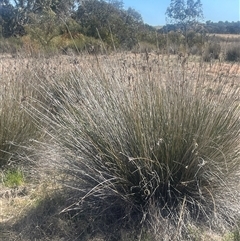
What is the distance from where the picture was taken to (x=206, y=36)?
12.0 feet

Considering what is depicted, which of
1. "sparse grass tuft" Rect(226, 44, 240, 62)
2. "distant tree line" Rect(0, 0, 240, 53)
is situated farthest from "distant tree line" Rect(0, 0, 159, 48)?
"sparse grass tuft" Rect(226, 44, 240, 62)

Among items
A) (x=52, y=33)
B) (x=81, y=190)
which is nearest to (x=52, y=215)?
(x=81, y=190)

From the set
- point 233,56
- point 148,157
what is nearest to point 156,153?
point 148,157

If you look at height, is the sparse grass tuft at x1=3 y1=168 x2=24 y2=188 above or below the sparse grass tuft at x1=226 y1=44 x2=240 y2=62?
below

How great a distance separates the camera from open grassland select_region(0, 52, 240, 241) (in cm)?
289

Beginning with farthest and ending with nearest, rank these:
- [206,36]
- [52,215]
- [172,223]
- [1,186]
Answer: [1,186] < [206,36] < [52,215] < [172,223]

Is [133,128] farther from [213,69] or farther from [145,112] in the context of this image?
[213,69]

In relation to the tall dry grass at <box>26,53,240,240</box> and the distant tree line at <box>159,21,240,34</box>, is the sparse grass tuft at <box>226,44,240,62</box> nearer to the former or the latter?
the distant tree line at <box>159,21,240,34</box>

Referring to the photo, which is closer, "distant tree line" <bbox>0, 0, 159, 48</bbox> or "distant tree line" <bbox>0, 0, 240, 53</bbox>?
"distant tree line" <bbox>0, 0, 240, 53</bbox>

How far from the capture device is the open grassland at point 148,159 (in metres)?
2.89

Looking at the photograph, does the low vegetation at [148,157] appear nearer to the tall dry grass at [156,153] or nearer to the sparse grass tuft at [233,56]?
the tall dry grass at [156,153]

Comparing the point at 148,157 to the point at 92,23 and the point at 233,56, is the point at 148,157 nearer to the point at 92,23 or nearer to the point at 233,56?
the point at 233,56

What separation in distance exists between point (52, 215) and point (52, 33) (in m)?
12.5

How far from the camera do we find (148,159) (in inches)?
111
